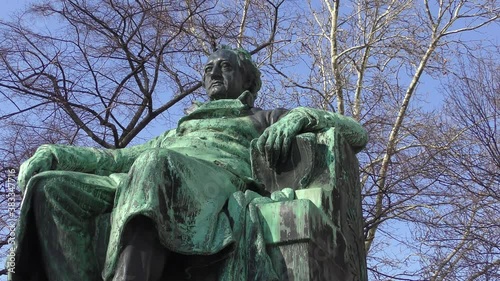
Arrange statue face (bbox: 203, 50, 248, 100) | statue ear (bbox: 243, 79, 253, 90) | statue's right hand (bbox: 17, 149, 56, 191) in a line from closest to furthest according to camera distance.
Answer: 1. statue's right hand (bbox: 17, 149, 56, 191)
2. statue face (bbox: 203, 50, 248, 100)
3. statue ear (bbox: 243, 79, 253, 90)

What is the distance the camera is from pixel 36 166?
3695mm

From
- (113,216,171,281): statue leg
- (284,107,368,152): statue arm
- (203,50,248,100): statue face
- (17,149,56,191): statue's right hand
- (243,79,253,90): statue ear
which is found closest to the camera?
(113,216,171,281): statue leg

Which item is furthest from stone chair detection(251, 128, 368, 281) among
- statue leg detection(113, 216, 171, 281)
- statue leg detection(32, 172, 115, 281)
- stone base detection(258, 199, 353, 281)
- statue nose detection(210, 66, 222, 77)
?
statue nose detection(210, 66, 222, 77)

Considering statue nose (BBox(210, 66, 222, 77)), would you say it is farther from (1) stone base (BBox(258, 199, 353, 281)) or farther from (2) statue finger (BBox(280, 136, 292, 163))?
(1) stone base (BBox(258, 199, 353, 281))

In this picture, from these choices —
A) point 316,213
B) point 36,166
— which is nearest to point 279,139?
point 316,213

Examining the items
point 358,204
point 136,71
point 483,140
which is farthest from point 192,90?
point 358,204

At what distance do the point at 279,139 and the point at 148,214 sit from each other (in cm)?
85

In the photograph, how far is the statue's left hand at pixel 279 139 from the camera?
3.71m

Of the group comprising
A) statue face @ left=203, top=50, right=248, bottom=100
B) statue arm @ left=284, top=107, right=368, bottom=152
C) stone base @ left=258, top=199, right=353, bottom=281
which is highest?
statue face @ left=203, top=50, right=248, bottom=100

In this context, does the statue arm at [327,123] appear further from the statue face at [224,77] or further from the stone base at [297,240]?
the statue face at [224,77]

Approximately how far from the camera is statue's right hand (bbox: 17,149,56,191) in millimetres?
3645

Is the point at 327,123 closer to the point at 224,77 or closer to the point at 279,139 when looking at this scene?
the point at 279,139

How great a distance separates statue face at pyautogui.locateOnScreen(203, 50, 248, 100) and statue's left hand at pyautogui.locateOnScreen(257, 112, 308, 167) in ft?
2.74

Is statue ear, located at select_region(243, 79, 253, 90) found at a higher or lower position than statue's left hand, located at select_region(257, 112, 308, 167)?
higher
